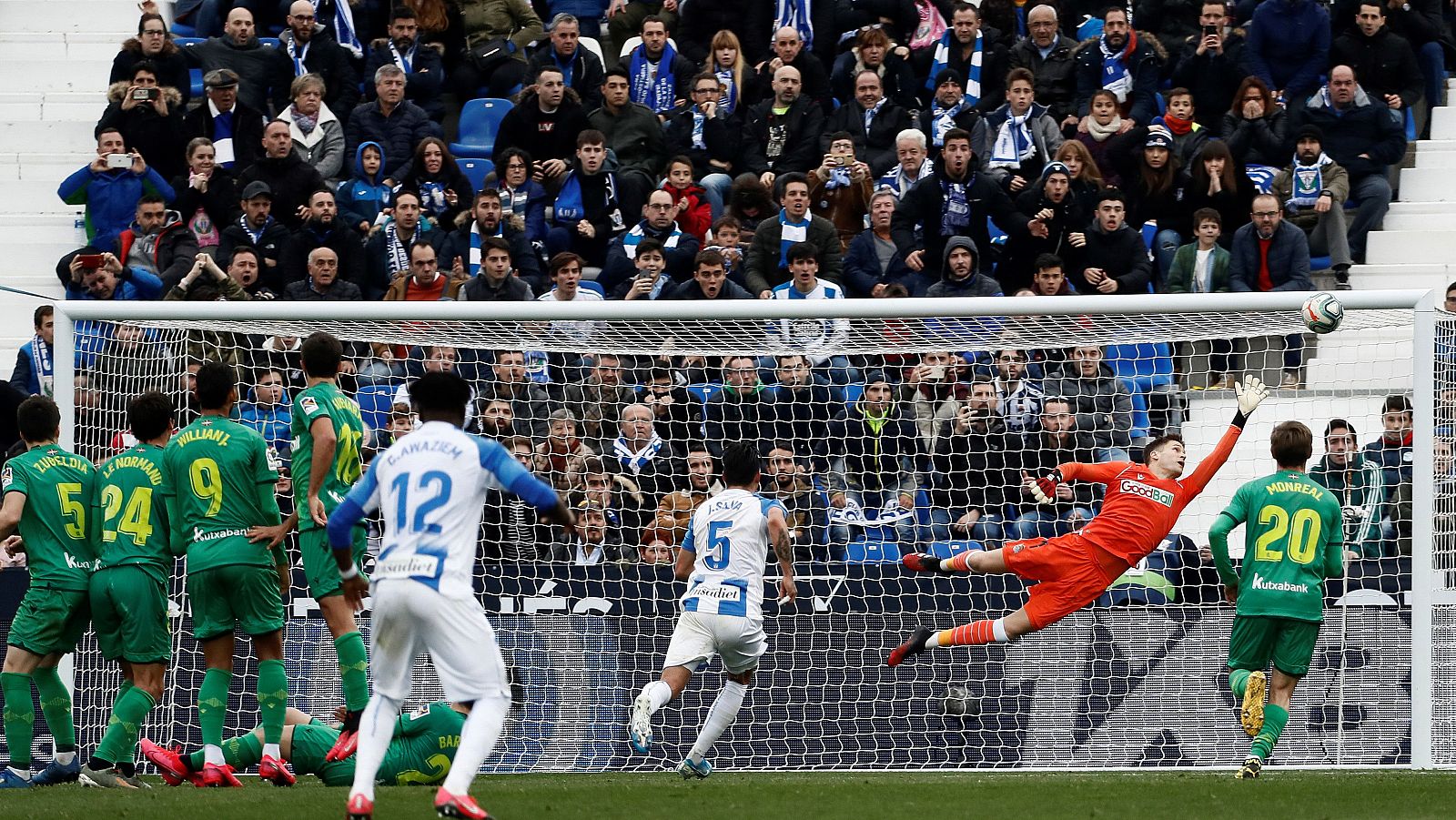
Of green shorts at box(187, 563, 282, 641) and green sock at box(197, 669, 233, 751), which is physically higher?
green shorts at box(187, 563, 282, 641)

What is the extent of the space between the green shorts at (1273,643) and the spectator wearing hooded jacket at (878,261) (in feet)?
15.9

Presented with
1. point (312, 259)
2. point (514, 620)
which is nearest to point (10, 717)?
point (514, 620)

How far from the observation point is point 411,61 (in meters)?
17.0

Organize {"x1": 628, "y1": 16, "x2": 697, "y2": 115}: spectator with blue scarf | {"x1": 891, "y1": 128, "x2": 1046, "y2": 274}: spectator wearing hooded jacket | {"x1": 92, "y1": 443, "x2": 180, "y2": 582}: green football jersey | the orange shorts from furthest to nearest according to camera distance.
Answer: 1. {"x1": 628, "y1": 16, "x2": 697, "y2": 115}: spectator with blue scarf
2. {"x1": 891, "y1": 128, "x2": 1046, "y2": 274}: spectator wearing hooded jacket
3. the orange shorts
4. {"x1": 92, "y1": 443, "x2": 180, "y2": 582}: green football jersey

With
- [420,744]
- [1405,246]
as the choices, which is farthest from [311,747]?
[1405,246]

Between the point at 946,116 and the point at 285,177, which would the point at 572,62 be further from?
the point at 946,116

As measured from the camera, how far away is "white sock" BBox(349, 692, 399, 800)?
7.25 meters

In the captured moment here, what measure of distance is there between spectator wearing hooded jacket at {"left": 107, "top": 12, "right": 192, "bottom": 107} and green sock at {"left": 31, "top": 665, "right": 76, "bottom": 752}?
807 cm

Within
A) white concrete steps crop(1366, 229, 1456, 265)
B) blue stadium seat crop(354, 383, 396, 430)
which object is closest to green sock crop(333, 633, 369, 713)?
blue stadium seat crop(354, 383, 396, 430)

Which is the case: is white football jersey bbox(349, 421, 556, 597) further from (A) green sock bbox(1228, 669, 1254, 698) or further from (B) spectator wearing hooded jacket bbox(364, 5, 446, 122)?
(B) spectator wearing hooded jacket bbox(364, 5, 446, 122)

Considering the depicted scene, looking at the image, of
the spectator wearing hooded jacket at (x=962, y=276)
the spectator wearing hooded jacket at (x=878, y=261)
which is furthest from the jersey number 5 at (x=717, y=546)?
the spectator wearing hooded jacket at (x=878, y=261)

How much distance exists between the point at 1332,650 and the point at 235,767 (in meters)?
6.53

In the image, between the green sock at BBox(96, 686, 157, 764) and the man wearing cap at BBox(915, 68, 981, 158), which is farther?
the man wearing cap at BBox(915, 68, 981, 158)

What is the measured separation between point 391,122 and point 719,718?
7.89m
